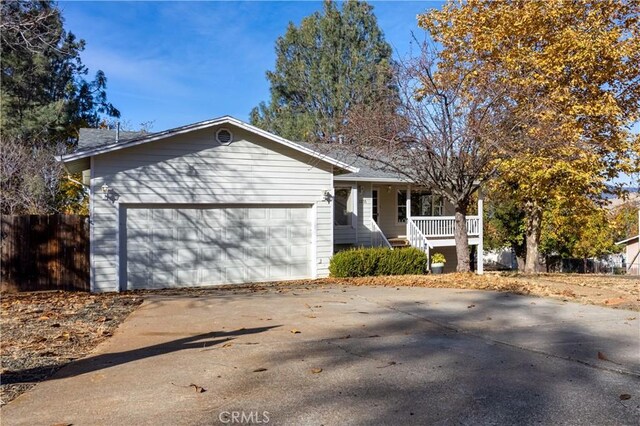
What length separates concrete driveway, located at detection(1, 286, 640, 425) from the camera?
388cm

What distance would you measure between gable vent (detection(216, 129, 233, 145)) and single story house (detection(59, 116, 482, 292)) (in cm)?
3

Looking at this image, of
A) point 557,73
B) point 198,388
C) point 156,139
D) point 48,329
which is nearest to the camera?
point 198,388

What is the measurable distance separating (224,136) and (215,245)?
2886 millimetres

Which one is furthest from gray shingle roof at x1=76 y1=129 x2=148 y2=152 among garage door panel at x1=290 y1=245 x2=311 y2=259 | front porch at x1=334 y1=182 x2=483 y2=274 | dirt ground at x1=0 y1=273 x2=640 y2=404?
front porch at x1=334 y1=182 x2=483 y2=274

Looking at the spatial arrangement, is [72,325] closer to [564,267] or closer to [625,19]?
[625,19]

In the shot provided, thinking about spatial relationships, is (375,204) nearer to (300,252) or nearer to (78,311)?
(300,252)

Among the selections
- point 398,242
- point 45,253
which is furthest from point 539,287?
point 45,253

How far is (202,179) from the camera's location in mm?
12758

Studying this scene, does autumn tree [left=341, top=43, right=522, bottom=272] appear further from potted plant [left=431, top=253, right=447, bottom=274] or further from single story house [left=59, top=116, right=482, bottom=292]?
potted plant [left=431, top=253, right=447, bottom=274]

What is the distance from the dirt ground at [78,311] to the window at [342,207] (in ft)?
15.3

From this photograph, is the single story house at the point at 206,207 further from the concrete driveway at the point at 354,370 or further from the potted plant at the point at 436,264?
the potted plant at the point at 436,264

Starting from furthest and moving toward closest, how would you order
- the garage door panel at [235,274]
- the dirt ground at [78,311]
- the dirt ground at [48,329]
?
the garage door panel at [235,274], the dirt ground at [78,311], the dirt ground at [48,329]

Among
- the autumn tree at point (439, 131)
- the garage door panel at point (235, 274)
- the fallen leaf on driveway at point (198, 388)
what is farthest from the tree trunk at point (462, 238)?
the fallen leaf on driveway at point (198, 388)

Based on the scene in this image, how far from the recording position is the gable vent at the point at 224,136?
13.0m
